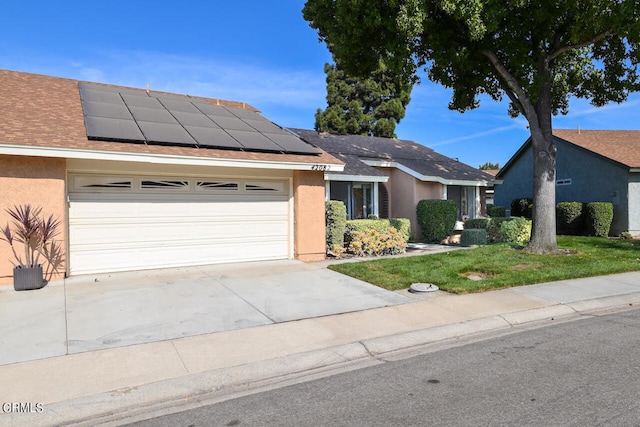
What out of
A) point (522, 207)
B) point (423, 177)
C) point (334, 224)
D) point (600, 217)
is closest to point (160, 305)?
point (334, 224)

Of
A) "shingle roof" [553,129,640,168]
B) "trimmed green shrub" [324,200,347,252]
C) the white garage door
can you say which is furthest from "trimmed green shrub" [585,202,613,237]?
the white garage door

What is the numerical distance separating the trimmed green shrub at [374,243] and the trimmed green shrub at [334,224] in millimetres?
357

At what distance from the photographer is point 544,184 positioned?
469 inches

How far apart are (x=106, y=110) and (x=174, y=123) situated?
1687mm

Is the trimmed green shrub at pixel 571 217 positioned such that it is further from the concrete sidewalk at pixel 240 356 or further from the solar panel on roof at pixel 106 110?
the solar panel on roof at pixel 106 110

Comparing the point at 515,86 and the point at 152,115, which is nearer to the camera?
the point at 152,115

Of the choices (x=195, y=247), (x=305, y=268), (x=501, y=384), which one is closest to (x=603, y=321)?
(x=501, y=384)

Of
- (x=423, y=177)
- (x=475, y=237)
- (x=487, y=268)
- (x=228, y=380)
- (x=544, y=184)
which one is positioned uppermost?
(x=423, y=177)

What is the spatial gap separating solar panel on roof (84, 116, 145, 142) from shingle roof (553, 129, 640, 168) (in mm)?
19480

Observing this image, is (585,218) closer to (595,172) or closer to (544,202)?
(595,172)

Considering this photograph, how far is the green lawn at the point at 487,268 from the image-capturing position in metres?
8.59

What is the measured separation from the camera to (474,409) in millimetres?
3639

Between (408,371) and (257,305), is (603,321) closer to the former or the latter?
(408,371)

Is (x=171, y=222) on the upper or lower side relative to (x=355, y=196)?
lower
